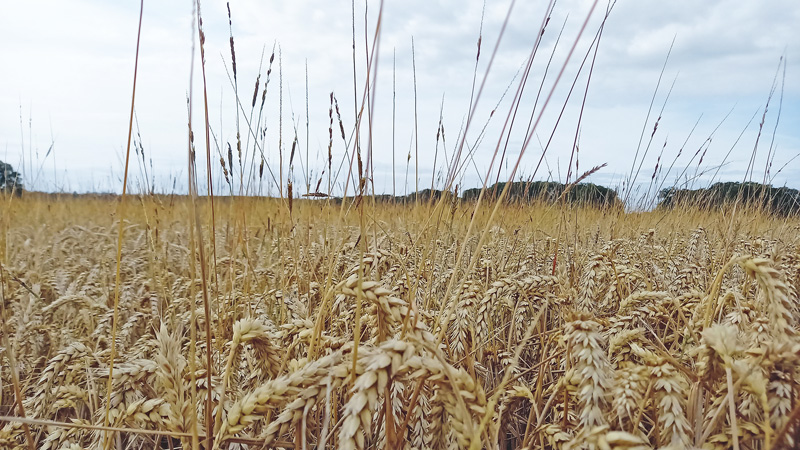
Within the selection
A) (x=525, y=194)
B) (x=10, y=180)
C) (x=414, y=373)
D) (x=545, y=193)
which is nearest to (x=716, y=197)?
(x=545, y=193)

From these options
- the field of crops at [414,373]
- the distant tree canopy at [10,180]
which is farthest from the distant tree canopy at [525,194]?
the distant tree canopy at [10,180]

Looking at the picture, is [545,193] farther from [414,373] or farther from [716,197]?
[414,373]

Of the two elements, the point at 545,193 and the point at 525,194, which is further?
the point at 545,193

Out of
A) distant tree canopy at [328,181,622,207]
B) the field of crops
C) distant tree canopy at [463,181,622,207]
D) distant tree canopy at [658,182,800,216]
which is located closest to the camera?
the field of crops

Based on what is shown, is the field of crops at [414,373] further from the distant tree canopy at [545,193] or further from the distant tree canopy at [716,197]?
the distant tree canopy at [716,197]

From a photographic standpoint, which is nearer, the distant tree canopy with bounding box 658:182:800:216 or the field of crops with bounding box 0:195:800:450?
the field of crops with bounding box 0:195:800:450

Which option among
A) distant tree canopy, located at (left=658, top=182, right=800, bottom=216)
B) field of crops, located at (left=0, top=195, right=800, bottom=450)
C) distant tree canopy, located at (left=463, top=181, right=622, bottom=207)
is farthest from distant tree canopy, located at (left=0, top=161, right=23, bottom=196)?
distant tree canopy, located at (left=658, top=182, right=800, bottom=216)

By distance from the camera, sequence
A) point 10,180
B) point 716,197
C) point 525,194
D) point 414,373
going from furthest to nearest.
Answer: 1. point 716,197
2. point 10,180
3. point 525,194
4. point 414,373

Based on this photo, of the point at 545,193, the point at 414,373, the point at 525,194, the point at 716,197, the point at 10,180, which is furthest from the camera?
the point at 716,197

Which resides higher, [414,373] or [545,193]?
[545,193]

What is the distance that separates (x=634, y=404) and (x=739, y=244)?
218cm

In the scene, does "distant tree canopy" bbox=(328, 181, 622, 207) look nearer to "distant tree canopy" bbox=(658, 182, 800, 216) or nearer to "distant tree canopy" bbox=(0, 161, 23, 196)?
"distant tree canopy" bbox=(658, 182, 800, 216)

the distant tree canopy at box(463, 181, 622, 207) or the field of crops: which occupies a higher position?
the distant tree canopy at box(463, 181, 622, 207)

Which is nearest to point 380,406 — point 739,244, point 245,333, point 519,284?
point 245,333
